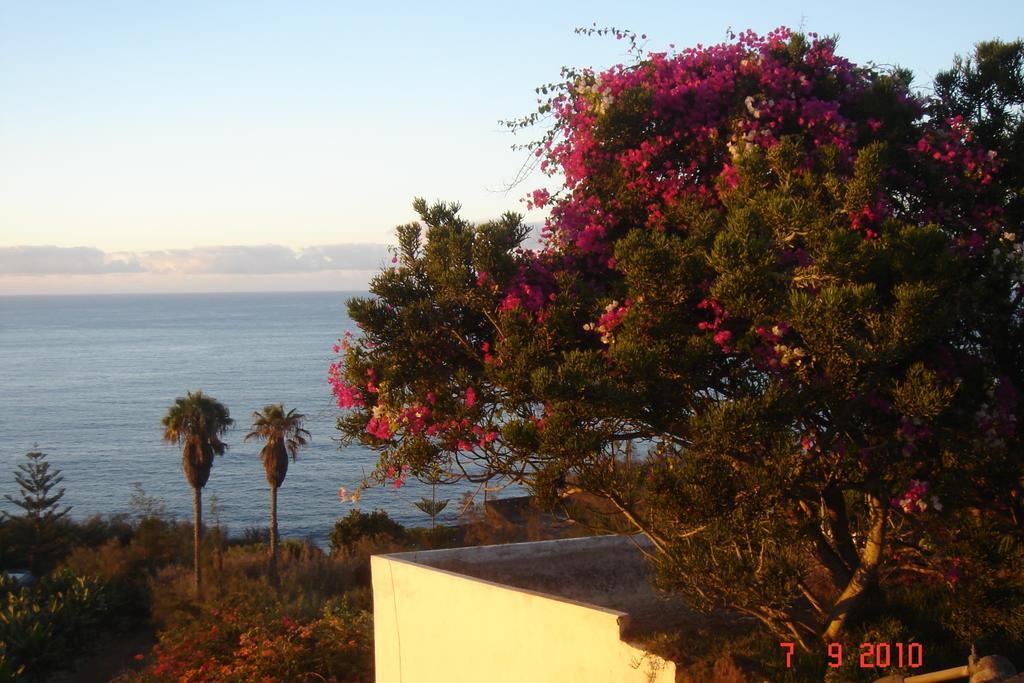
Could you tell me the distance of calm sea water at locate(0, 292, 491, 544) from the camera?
147 feet

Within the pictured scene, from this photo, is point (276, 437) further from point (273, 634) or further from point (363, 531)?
point (273, 634)

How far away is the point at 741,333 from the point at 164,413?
220 feet

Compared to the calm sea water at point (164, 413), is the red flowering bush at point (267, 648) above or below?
above

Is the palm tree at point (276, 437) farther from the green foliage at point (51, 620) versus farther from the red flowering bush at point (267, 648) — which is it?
the red flowering bush at point (267, 648)

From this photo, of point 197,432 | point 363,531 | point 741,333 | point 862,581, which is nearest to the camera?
point 741,333

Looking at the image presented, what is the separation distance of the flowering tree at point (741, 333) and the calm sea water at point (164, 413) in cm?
128

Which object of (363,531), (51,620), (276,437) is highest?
(276,437)

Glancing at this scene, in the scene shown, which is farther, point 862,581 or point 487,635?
point 487,635

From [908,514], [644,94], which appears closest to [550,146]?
[644,94]

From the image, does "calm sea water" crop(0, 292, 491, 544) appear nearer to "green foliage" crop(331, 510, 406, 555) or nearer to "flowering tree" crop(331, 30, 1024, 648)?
"flowering tree" crop(331, 30, 1024, 648)

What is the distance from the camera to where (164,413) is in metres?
66.8

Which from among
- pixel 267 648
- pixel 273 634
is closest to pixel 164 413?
pixel 273 634

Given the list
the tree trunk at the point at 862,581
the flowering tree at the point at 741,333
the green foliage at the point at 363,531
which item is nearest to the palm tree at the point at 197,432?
the green foliage at the point at 363,531

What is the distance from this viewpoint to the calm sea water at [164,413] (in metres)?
44.9
